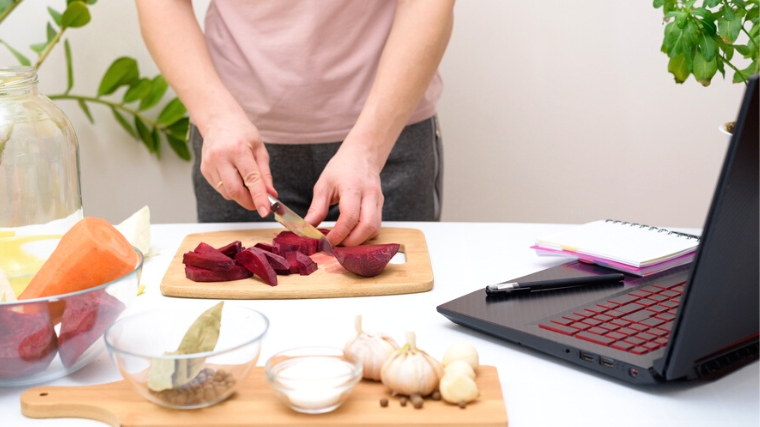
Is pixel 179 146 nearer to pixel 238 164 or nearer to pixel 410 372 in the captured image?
pixel 238 164

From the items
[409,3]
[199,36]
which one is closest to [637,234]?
[409,3]

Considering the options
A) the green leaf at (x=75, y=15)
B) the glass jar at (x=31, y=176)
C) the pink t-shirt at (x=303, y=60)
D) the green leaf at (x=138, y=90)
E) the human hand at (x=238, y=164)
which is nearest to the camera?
the glass jar at (x=31, y=176)

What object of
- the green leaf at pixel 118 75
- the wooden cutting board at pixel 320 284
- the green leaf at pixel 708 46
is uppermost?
the green leaf at pixel 708 46

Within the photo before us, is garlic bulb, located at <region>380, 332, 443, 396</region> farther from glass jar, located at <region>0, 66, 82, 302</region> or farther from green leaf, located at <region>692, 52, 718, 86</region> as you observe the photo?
green leaf, located at <region>692, 52, 718, 86</region>

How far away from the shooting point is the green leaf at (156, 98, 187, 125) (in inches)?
106

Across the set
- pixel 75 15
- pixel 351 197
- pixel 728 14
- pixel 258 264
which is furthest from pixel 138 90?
pixel 728 14

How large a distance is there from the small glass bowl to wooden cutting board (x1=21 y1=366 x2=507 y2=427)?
2cm

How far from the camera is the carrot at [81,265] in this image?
847 mm

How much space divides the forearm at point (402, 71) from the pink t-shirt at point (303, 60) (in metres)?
0.14

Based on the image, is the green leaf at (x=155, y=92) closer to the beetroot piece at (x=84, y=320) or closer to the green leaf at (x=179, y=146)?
the green leaf at (x=179, y=146)

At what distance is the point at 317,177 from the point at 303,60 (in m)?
0.28

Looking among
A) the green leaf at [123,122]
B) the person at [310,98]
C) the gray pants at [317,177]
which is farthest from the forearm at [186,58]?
the green leaf at [123,122]

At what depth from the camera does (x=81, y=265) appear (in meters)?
0.85

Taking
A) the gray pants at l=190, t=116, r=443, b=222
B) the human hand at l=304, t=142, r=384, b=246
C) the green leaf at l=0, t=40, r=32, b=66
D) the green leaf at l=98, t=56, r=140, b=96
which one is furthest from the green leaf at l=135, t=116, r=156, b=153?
the human hand at l=304, t=142, r=384, b=246
